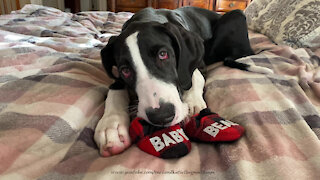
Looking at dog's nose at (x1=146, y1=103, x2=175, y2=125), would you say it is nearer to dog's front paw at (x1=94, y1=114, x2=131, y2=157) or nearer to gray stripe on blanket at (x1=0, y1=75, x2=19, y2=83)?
dog's front paw at (x1=94, y1=114, x2=131, y2=157)

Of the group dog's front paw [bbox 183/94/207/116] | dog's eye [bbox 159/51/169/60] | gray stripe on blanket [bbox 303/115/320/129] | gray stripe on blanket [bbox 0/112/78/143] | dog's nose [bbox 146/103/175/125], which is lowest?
dog's front paw [bbox 183/94/207/116]

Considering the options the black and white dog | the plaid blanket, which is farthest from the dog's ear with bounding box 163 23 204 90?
the plaid blanket

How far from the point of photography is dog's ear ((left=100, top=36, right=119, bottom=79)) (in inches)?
48.3

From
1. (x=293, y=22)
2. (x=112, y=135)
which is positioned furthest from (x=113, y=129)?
(x=293, y=22)

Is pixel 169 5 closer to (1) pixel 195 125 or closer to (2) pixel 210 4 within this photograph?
(2) pixel 210 4

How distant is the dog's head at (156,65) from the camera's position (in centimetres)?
89

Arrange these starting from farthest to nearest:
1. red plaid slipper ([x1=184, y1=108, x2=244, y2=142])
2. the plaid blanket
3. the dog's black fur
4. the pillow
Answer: the pillow, the dog's black fur, red plaid slipper ([x1=184, y1=108, x2=244, y2=142]), the plaid blanket

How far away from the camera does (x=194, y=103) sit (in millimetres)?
1115

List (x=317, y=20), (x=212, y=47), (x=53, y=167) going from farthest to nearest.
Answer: (x=212, y=47)
(x=317, y=20)
(x=53, y=167)

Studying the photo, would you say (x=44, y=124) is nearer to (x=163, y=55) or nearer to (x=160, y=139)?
(x=160, y=139)

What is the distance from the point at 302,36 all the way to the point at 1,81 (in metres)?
1.87

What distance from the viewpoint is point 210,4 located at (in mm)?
4809

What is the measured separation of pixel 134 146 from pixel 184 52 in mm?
521

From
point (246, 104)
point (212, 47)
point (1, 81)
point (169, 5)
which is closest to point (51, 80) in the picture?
point (1, 81)
